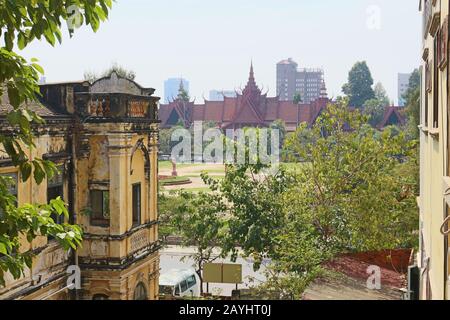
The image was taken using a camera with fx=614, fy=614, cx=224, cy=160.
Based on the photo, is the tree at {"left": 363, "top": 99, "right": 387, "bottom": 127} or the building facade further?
the tree at {"left": 363, "top": 99, "right": 387, "bottom": 127}

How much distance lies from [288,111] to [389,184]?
21930mm

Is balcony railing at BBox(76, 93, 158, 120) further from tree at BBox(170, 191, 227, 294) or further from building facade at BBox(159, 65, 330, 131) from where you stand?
building facade at BBox(159, 65, 330, 131)

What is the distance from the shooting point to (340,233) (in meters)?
10.2

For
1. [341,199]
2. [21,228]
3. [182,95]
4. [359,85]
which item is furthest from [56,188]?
[359,85]

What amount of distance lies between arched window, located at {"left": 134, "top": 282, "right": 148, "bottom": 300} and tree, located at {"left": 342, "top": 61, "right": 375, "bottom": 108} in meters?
26.4

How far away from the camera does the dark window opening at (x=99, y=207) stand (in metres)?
8.09

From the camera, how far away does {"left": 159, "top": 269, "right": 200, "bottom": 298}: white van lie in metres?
12.3

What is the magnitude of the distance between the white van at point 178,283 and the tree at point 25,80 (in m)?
9.53

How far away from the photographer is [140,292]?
28.7ft

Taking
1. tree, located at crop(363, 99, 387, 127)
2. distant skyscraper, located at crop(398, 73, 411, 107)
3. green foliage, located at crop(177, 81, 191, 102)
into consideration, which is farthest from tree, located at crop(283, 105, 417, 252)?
tree, located at crop(363, 99, 387, 127)

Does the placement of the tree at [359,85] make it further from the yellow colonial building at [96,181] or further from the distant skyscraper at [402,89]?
the yellow colonial building at [96,181]

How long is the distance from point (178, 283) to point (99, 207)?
489 cm

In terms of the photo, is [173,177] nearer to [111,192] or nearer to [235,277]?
[235,277]

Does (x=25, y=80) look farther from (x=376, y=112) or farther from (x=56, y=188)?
(x=376, y=112)
